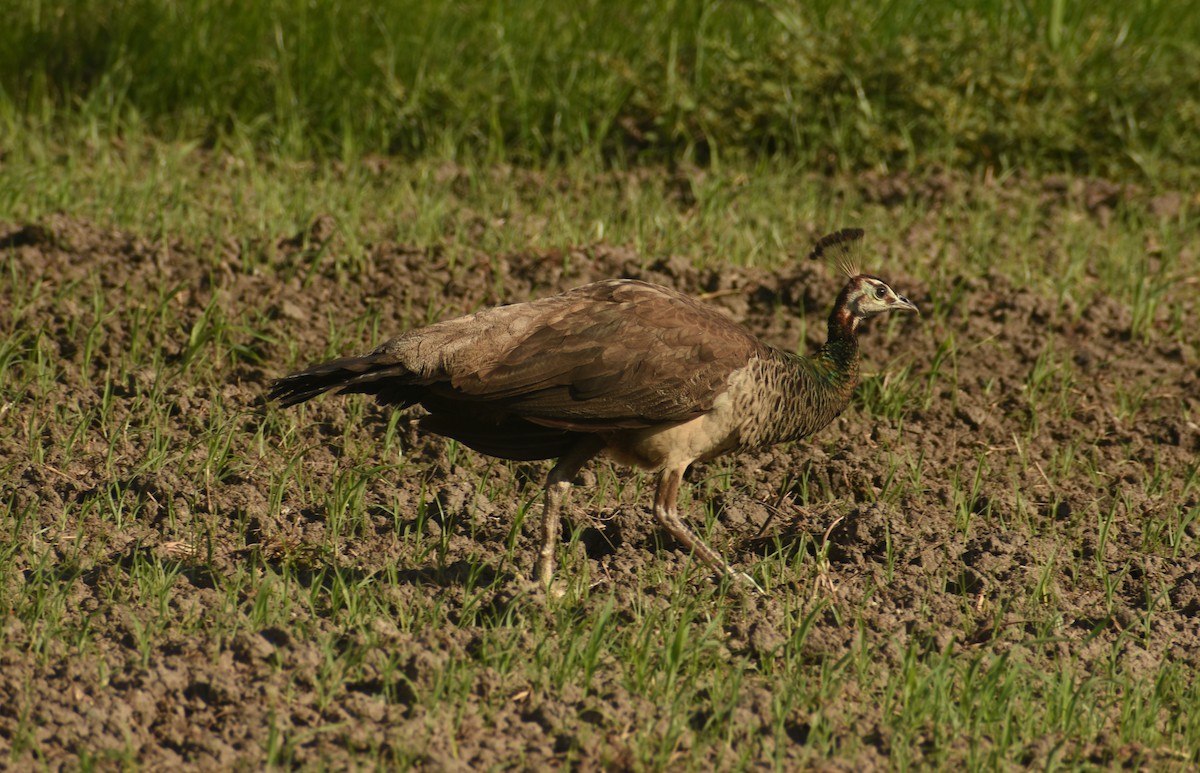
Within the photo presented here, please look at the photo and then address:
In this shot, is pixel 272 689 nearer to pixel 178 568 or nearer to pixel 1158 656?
pixel 178 568

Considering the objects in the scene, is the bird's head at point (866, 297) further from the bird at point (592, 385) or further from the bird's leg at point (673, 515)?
the bird's leg at point (673, 515)

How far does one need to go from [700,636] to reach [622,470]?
5.36 feet

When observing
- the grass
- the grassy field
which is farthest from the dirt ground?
the grass

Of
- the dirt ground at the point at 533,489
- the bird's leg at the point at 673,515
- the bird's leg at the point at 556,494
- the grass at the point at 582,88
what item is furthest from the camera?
the grass at the point at 582,88

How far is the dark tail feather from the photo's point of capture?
4.62 meters

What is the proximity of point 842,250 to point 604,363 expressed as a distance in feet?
4.09

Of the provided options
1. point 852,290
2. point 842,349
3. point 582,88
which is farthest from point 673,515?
point 582,88

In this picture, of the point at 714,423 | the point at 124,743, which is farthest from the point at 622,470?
the point at 124,743

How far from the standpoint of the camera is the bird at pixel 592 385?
473 cm

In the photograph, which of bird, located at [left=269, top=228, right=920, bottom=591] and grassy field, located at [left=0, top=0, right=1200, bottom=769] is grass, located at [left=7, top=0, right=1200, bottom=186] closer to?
grassy field, located at [left=0, top=0, right=1200, bottom=769]

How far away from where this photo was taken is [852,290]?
562cm

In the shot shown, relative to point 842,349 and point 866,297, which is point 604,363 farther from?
point 866,297

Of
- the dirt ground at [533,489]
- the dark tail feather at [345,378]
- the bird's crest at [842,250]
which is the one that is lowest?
the dirt ground at [533,489]

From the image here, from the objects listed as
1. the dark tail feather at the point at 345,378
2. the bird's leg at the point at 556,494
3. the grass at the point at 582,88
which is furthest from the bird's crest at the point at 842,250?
the grass at the point at 582,88
